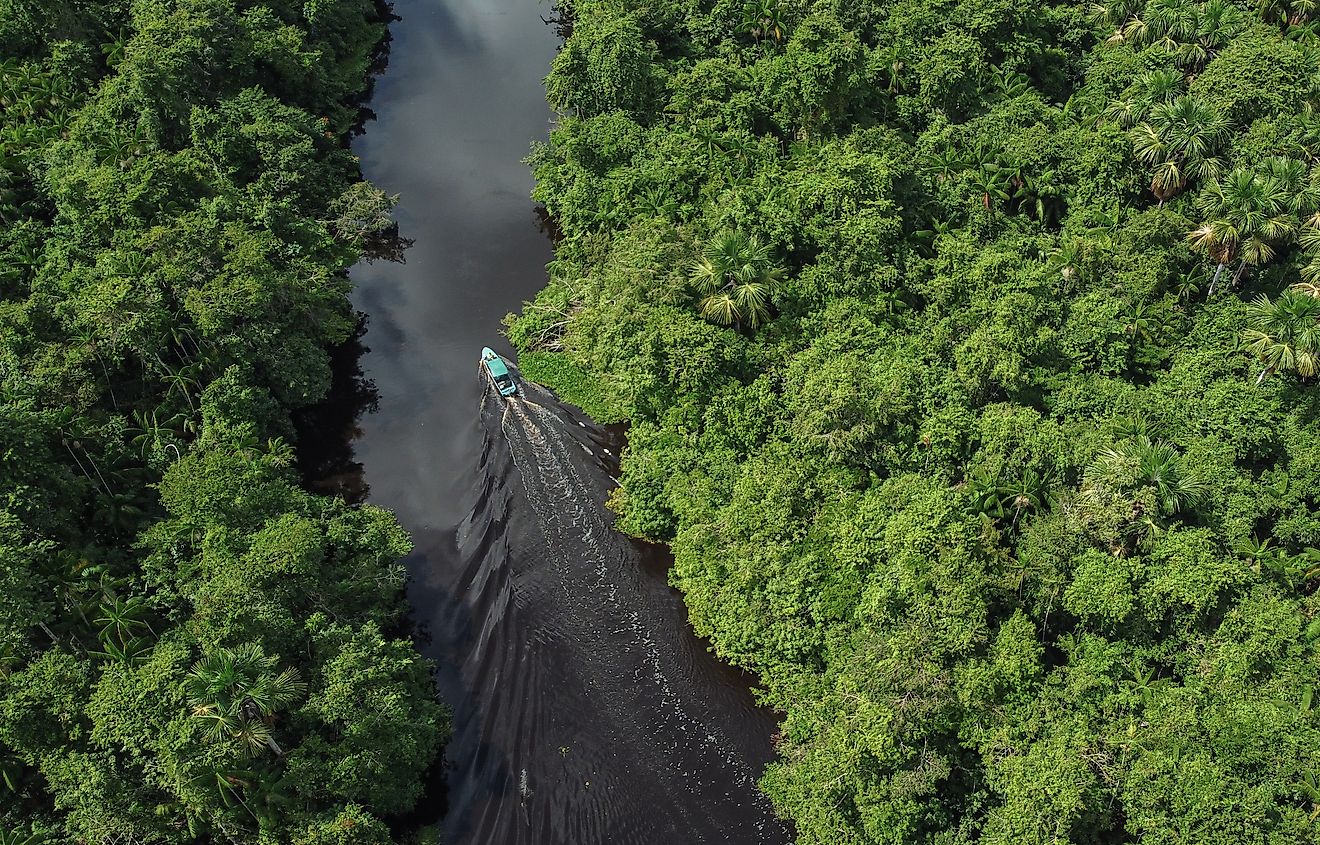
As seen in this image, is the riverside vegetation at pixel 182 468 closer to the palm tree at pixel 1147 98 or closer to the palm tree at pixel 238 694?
the palm tree at pixel 238 694

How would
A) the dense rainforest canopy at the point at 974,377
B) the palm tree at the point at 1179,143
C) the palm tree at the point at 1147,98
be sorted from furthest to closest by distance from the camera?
the palm tree at the point at 1147,98 → the palm tree at the point at 1179,143 → the dense rainforest canopy at the point at 974,377

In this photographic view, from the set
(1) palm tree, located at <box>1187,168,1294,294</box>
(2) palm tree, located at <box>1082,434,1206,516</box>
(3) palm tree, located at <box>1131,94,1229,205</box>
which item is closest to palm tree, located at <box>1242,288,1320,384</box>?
(1) palm tree, located at <box>1187,168,1294,294</box>

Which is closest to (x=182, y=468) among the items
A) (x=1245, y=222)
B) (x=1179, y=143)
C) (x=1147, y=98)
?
(x=1245, y=222)

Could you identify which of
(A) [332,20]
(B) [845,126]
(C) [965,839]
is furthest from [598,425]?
(A) [332,20]

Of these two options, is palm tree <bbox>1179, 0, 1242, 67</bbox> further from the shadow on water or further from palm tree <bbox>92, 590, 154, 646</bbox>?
palm tree <bbox>92, 590, 154, 646</bbox>

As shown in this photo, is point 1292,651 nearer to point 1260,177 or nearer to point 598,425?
point 1260,177

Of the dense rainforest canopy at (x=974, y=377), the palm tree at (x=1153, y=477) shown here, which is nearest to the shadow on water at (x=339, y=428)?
the dense rainforest canopy at (x=974, y=377)
